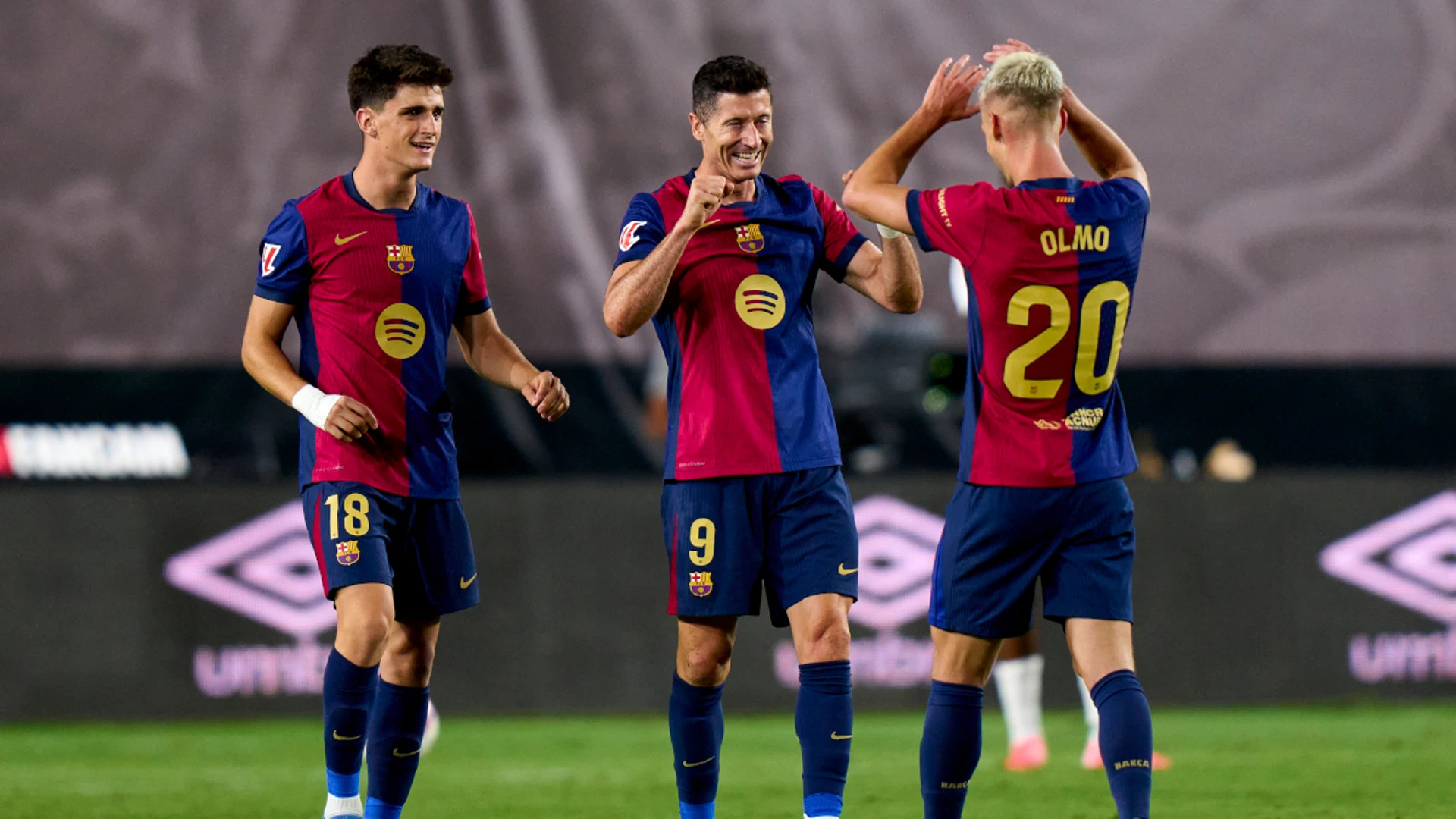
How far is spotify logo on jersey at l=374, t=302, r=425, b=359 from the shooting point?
5.08 m

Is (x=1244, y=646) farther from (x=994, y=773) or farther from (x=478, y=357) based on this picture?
(x=478, y=357)

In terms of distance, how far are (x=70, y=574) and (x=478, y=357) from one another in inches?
179

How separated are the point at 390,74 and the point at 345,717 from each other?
1936 mm

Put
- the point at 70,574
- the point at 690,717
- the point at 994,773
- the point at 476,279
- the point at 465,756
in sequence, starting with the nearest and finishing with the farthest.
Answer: the point at 690,717
the point at 476,279
the point at 994,773
the point at 465,756
the point at 70,574

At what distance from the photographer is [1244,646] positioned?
9.38 metres

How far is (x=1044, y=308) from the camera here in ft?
13.9

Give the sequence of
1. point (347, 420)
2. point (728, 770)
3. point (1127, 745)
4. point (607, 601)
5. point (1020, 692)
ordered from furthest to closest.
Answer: point (607, 601) → point (728, 770) → point (1020, 692) → point (347, 420) → point (1127, 745)

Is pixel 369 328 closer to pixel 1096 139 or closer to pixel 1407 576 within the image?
pixel 1096 139

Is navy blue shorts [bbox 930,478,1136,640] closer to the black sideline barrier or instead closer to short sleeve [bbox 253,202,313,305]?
short sleeve [bbox 253,202,313,305]

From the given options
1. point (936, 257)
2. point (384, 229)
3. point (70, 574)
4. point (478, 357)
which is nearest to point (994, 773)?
point (478, 357)

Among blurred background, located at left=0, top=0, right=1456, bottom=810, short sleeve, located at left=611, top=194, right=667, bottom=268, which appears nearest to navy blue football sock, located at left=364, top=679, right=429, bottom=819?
short sleeve, located at left=611, top=194, right=667, bottom=268

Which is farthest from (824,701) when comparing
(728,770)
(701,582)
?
(728,770)

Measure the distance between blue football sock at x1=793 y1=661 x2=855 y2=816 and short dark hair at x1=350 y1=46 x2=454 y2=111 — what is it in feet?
6.97

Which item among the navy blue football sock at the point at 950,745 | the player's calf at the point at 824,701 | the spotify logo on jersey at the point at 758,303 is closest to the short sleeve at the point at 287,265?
the spotify logo on jersey at the point at 758,303
